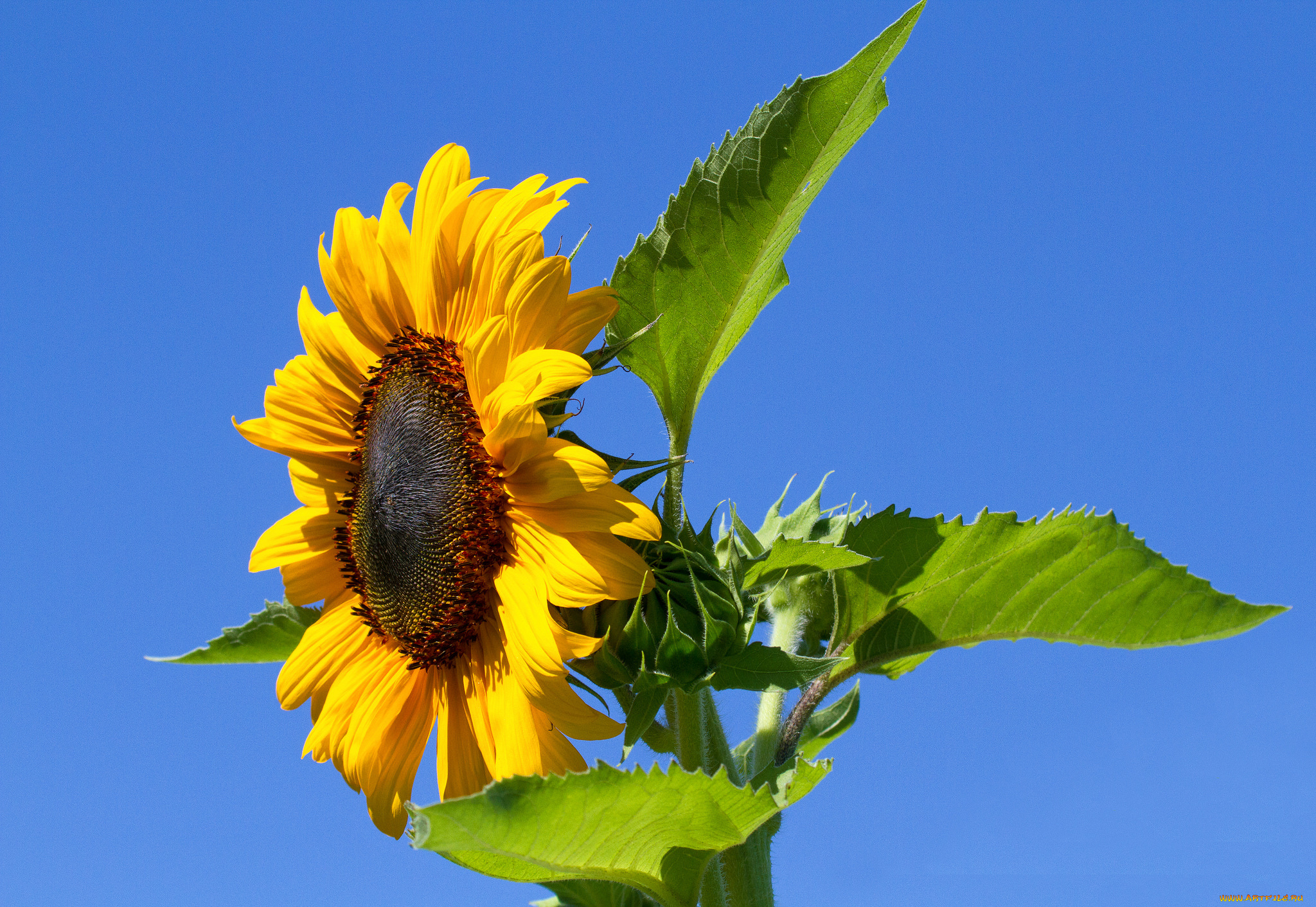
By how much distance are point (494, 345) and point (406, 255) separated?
1.35ft

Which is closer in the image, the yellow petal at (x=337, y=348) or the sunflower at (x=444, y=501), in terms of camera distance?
the sunflower at (x=444, y=501)

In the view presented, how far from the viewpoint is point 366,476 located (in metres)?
2.31

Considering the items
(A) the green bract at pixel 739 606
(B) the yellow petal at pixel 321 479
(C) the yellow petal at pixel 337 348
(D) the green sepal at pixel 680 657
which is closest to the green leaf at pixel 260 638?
(A) the green bract at pixel 739 606

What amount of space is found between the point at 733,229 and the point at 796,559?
0.65 m

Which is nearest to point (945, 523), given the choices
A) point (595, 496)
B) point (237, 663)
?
point (595, 496)

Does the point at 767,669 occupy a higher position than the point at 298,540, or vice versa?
the point at 298,540

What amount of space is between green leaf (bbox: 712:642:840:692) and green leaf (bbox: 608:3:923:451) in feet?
1.95

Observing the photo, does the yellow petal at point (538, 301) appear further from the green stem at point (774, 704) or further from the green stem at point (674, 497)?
the green stem at point (774, 704)

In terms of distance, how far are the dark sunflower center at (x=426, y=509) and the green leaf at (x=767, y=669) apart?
0.48 metres

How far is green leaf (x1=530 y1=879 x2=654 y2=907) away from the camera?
248cm

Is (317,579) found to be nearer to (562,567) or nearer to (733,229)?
(562,567)

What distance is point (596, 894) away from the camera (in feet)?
8.30

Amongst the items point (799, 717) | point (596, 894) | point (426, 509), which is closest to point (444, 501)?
point (426, 509)

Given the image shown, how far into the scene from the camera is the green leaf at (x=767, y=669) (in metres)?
1.89
